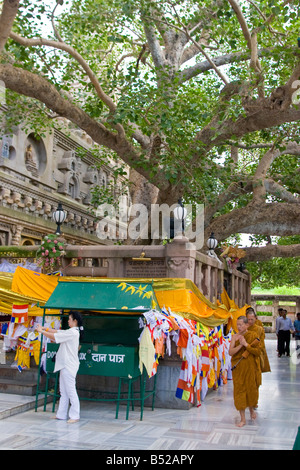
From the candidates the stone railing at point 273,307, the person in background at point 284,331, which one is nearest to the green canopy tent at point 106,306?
the person in background at point 284,331

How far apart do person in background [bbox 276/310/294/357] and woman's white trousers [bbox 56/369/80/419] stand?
39.2 ft

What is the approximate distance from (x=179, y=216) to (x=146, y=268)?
4.13 ft

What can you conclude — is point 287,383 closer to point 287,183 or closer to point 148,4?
point 287,183

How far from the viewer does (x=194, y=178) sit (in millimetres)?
13188

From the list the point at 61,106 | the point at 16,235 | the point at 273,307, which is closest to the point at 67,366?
the point at 61,106

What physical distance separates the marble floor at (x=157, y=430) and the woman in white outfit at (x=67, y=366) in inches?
8.4

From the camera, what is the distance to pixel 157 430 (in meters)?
6.90

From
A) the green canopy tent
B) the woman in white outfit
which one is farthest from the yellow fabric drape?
the woman in white outfit

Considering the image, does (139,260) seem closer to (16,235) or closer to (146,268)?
(146,268)

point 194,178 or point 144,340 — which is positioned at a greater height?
point 194,178

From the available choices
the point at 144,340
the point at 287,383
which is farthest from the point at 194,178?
the point at 144,340

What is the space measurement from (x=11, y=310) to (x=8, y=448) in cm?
374

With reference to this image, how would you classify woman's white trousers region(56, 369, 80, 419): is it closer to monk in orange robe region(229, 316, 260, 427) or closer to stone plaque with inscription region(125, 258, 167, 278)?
monk in orange robe region(229, 316, 260, 427)

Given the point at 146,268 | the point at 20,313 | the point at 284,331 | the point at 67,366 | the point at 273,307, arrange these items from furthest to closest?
the point at 273,307 → the point at 284,331 → the point at 146,268 → the point at 20,313 → the point at 67,366
